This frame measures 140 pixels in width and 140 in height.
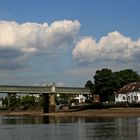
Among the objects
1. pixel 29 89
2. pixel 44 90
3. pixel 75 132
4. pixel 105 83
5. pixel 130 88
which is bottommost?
pixel 75 132

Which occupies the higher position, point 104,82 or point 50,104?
point 104,82

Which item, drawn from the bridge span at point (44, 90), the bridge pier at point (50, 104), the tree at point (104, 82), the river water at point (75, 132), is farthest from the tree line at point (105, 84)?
the river water at point (75, 132)

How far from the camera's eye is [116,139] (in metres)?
54.3

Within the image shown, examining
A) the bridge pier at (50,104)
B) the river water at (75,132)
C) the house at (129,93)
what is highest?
the house at (129,93)

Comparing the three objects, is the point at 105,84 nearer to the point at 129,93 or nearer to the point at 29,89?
the point at 129,93

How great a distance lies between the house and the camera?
625 feet

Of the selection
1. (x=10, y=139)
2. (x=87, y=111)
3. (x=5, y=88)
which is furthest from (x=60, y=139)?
(x=5, y=88)

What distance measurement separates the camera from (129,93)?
636ft

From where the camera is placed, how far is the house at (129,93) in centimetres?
19062

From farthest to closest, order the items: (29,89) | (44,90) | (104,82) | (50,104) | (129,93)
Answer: (44,90)
(104,82)
(50,104)
(129,93)
(29,89)

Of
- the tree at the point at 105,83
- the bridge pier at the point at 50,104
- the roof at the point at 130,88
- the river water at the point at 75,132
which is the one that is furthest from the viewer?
the tree at the point at 105,83

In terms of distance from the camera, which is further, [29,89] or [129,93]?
[129,93]

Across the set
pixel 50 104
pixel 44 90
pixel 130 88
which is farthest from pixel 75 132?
pixel 44 90

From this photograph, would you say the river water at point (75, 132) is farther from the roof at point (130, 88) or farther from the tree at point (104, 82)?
the tree at point (104, 82)
